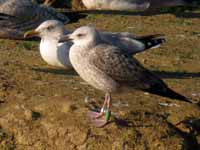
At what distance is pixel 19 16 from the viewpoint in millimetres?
10727

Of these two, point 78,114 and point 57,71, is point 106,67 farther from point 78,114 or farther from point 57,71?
point 57,71

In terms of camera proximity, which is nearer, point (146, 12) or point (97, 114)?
point (97, 114)

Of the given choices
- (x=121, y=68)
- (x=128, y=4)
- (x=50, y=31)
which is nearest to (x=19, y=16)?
(x=50, y=31)

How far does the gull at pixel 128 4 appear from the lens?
13.0 meters

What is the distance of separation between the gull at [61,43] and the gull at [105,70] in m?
1.35

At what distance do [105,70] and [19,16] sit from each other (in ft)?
13.9

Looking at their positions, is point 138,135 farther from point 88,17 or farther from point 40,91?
point 88,17

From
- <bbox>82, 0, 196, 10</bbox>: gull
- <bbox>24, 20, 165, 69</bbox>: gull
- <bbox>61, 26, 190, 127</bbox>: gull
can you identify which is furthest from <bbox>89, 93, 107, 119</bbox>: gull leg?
<bbox>82, 0, 196, 10</bbox>: gull

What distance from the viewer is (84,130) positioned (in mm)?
6742

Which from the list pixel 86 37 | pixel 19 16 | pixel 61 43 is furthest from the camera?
pixel 19 16

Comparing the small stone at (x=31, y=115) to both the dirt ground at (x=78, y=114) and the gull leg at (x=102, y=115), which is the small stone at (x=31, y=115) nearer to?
the dirt ground at (x=78, y=114)

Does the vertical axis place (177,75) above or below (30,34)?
below

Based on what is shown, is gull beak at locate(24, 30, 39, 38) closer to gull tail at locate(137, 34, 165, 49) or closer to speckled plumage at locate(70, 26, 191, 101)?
gull tail at locate(137, 34, 165, 49)

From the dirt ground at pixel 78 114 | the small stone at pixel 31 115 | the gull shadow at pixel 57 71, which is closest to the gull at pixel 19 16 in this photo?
the dirt ground at pixel 78 114
